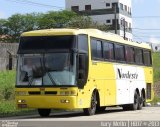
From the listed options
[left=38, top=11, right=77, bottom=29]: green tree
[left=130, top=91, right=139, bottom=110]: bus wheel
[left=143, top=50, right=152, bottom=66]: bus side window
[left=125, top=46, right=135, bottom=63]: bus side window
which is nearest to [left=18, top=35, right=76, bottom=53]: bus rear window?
[left=125, top=46, right=135, bottom=63]: bus side window

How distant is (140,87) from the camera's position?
3169 cm

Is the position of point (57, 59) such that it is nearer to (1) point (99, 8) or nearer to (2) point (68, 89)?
(2) point (68, 89)

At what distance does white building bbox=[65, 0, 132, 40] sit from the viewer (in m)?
114

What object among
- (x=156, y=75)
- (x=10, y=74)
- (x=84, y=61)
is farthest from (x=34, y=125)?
(x=156, y=75)

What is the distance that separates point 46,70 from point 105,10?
94.0 m

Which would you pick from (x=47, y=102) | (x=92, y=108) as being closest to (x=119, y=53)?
(x=92, y=108)

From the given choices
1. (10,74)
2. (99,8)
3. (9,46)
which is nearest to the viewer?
(10,74)

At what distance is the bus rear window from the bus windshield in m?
0.27

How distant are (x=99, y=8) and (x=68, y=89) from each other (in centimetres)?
9635

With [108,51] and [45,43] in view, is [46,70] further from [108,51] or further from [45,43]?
[108,51]

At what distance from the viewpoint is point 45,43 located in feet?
74.5

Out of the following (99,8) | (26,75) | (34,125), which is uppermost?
(99,8)

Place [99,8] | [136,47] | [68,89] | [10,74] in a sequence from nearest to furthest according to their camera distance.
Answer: [68,89]
[136,47]
[10,74]
[99,8]

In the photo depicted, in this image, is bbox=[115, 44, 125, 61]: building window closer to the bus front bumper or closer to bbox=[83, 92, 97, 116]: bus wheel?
bbox=[83, 92, 97, 116]: bus wheel
